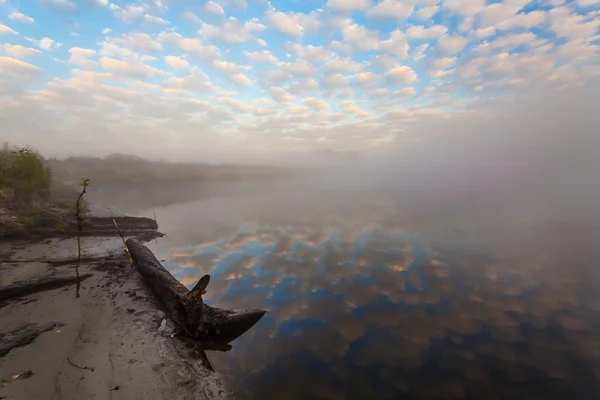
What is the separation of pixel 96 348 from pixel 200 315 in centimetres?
453

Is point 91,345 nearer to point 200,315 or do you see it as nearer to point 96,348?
point 96,348

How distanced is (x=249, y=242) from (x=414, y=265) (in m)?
19.3

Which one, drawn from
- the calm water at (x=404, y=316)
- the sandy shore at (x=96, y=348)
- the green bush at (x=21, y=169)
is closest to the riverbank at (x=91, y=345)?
the sandy shore at (x=96, y=348)

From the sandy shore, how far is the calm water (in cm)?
226

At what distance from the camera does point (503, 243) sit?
99.9ft

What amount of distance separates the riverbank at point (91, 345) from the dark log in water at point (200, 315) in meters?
0.77

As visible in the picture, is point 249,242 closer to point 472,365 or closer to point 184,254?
point 184,254

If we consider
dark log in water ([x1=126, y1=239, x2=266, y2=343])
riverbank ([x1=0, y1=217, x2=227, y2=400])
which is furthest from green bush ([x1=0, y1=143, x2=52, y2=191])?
dark log in water ([x1=126, y1=239, x2=266, y2=343])

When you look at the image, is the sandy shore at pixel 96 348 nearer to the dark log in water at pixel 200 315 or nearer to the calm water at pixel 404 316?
the dark log in water at pixel 200 315

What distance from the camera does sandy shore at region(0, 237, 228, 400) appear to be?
9258 mm

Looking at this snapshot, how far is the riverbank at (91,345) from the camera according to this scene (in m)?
9.30

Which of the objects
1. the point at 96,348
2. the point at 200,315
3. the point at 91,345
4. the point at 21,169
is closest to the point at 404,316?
the point at 200,315

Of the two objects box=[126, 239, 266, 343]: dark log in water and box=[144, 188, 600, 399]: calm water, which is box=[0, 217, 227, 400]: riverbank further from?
box=[144, 188, 600, 399]: calm water

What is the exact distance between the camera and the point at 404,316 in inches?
619
